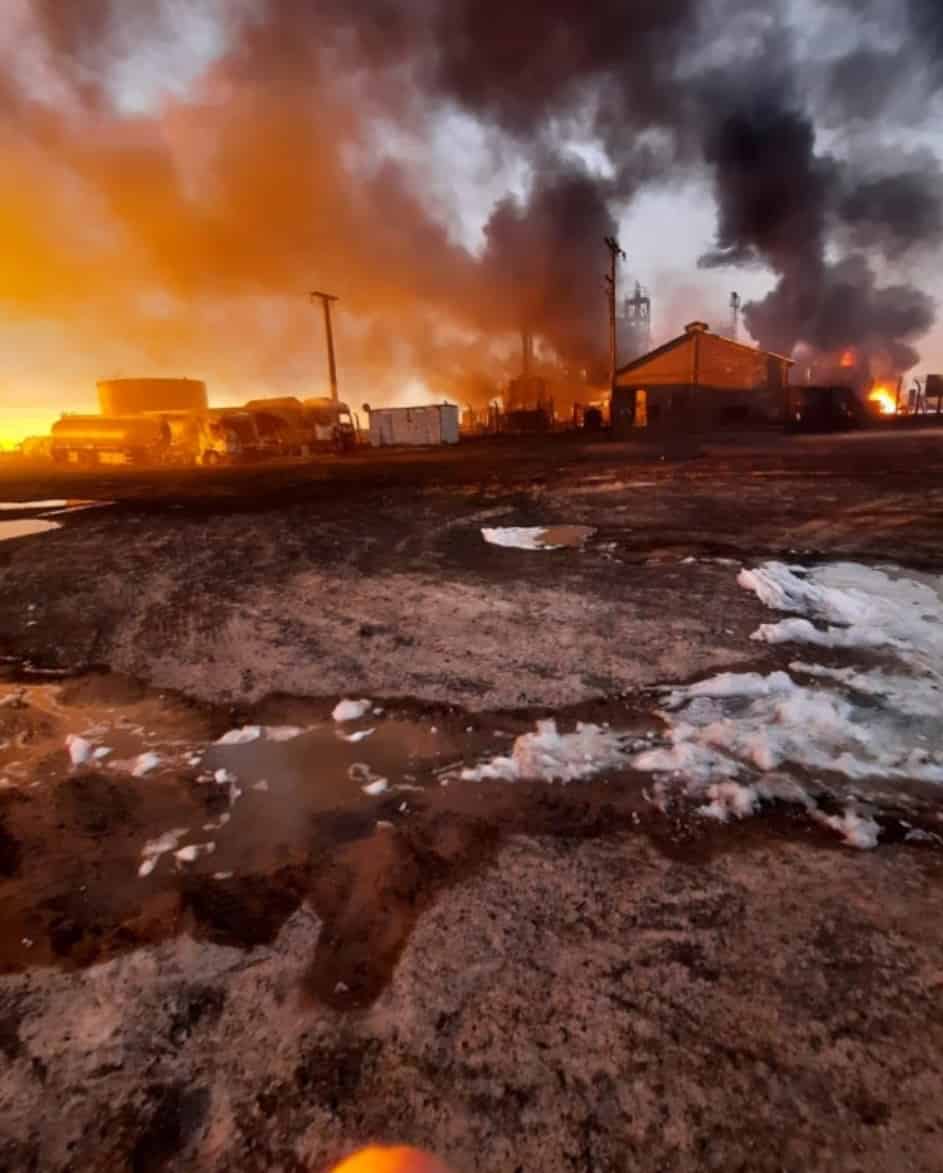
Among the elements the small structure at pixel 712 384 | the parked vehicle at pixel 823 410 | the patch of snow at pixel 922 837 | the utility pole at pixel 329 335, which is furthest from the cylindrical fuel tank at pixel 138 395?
the patch of snow at pixel 922 837

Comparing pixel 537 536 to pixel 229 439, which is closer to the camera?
pixel 537 536

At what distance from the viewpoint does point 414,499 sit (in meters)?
11.4

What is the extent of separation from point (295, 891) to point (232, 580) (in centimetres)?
436

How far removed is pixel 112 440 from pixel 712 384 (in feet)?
109

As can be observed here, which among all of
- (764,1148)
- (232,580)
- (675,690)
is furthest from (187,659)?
(764,1148)

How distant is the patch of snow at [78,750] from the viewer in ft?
10.4

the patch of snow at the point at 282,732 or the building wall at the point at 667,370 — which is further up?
the building wall at the point at 667,370

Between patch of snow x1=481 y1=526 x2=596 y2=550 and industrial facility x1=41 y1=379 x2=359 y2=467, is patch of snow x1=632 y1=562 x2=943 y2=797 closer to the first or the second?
patch of snow x1=481 y1=526 x2=596 y2=550

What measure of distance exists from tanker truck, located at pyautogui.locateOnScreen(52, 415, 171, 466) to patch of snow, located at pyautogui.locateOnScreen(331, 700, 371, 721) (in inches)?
1254

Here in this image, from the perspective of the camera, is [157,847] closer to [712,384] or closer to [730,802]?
[730,802]

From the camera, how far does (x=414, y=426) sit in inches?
1444

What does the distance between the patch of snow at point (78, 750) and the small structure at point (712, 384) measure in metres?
36.2

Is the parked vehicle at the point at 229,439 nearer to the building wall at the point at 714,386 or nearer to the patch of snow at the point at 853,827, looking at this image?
the building wall at the point at 714,386

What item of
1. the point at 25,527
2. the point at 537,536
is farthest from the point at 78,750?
the point at 25,527
